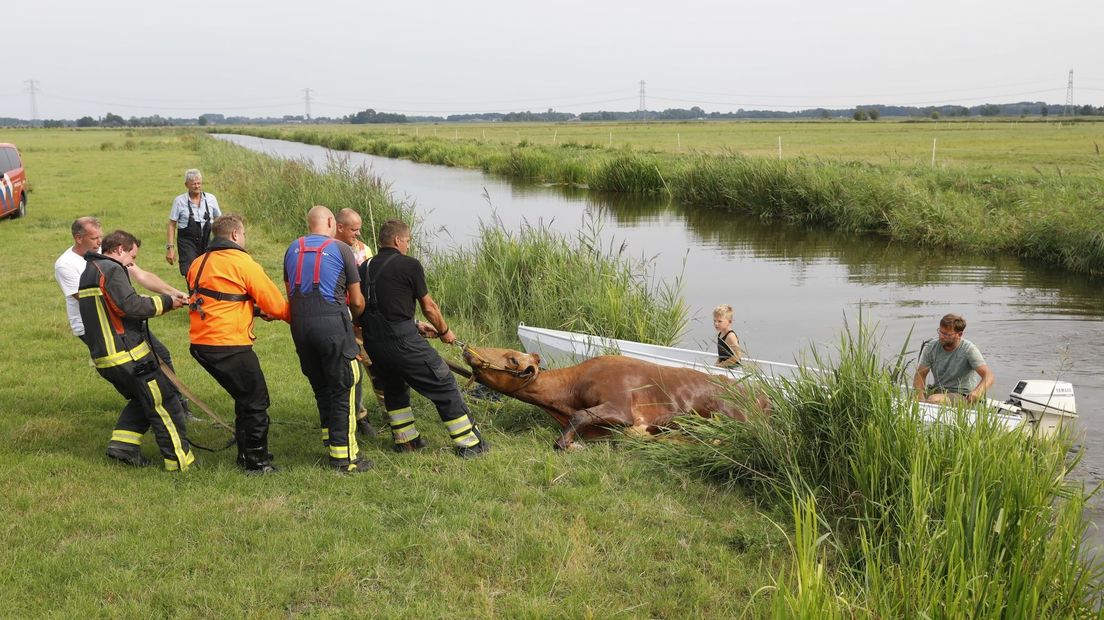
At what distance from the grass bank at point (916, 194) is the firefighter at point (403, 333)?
16.1 m

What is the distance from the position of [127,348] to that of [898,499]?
543 cm

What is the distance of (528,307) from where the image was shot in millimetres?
11742

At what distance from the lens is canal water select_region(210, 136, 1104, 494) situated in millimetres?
11945

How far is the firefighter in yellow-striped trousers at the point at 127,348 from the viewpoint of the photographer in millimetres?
6109

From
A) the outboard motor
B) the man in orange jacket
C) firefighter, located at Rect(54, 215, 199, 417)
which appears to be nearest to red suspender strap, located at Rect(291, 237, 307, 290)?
the man in orange jacket

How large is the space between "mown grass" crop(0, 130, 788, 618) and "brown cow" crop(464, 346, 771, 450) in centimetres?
26

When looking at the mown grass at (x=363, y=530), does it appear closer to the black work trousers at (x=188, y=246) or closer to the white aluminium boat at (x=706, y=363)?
the white aluminium boat at (x=706, y=363)

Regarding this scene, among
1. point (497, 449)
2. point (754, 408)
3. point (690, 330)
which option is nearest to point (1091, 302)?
point (690, 330)

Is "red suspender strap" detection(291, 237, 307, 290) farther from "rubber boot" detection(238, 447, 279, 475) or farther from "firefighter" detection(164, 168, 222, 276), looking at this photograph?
"firefighter" detection(164, 168, 222, 276)

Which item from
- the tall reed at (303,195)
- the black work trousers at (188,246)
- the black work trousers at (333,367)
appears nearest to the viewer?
the black work trousers at (333,367)

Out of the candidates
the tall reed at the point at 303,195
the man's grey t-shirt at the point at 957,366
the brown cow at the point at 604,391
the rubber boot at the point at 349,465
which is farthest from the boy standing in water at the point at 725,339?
the tall reed at the point at 303,195

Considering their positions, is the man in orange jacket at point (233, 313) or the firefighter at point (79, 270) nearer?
the man in orange jacket at point (233, 313)

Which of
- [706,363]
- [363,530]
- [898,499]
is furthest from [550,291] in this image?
[898,499]

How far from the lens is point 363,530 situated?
532 cm
